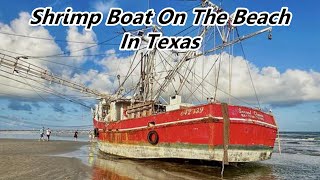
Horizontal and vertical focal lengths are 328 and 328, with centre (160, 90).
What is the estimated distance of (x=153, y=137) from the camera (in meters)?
19.2

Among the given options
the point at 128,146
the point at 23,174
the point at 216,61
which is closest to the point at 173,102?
the point at 216,61

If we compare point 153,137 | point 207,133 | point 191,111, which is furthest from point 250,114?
point 153,137

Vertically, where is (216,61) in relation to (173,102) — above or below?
above

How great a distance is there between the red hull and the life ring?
173 mm

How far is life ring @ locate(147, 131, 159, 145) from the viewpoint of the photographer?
746 inches

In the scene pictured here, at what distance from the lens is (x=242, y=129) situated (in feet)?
54.8

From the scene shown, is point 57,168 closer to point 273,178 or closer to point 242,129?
point 242,129

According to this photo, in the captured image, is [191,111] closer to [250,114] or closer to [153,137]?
[250,114]

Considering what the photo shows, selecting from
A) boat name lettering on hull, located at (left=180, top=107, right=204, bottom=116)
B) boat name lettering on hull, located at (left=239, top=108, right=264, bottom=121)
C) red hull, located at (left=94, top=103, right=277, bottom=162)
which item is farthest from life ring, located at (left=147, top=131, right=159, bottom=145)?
boat name lettering on hull, located at (left=239, top=108, right=264, bottom=121)

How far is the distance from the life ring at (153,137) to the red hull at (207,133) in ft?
0.57

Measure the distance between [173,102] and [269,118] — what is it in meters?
5.75

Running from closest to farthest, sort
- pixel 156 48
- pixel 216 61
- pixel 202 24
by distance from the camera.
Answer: pixel 216 61 < pixel 202 24 < pixel 156 48

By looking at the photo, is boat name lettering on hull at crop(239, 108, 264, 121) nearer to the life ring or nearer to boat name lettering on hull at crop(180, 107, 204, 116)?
boat name lettering on hull at crop(180, 107, 204, 116)

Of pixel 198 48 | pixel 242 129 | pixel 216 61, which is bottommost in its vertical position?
pixel 242 129
